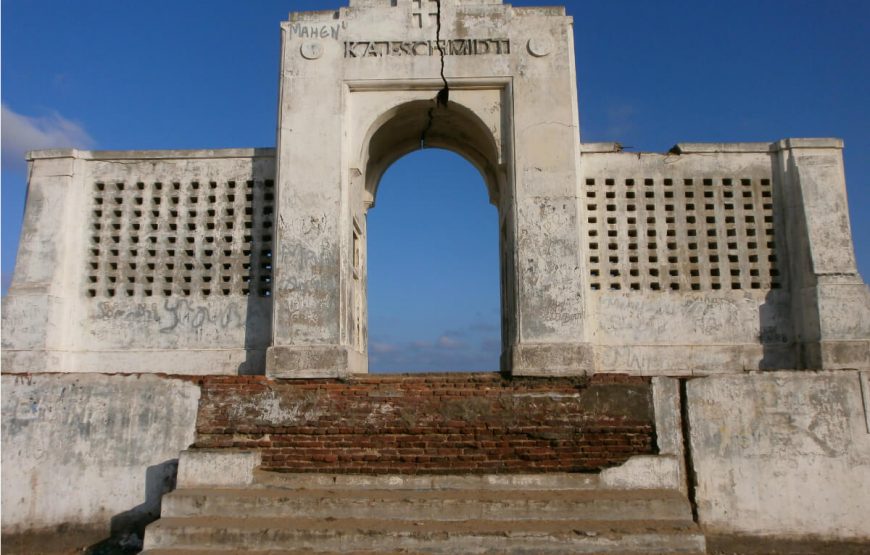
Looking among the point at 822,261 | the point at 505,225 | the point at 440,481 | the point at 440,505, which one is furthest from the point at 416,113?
the point at 822,261

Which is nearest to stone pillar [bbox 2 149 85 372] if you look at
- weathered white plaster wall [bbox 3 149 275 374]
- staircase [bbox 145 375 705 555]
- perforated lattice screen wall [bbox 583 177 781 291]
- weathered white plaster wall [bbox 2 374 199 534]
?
weathered white plaster wall [bbox 3 149 275 374]

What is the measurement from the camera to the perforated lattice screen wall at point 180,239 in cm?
1146

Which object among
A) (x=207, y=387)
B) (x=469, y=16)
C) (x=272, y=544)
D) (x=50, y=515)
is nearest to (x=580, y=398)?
(x=272, y=544)

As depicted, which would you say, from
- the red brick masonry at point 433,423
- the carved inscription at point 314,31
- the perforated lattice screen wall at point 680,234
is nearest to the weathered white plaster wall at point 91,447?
the red brick masonry at point 433,423

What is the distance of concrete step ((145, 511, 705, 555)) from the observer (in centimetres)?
764

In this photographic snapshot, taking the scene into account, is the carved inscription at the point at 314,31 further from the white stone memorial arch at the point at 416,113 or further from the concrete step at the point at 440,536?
the concrete step at the point at 440,536

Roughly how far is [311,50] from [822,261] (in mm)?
8264

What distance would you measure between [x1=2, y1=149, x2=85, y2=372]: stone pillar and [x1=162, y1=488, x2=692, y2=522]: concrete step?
4099mm

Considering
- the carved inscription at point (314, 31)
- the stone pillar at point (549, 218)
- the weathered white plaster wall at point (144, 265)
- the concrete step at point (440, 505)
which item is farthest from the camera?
the carved inscription at point (314, 31)

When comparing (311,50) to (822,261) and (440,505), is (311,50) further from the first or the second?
(822,261)

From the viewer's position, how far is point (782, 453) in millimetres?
9391

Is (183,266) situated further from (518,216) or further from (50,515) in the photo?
(518,216)

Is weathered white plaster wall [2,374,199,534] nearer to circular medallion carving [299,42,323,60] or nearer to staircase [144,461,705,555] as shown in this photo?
staircase [144,461,705,555]

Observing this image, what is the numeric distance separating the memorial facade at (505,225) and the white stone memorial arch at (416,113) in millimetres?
31
